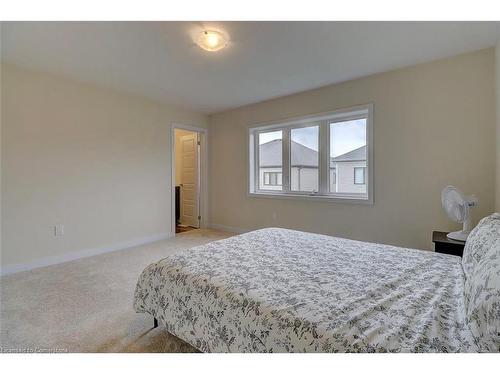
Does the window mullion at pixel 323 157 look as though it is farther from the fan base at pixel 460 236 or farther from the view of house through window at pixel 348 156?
the fan base at pixel 460 236

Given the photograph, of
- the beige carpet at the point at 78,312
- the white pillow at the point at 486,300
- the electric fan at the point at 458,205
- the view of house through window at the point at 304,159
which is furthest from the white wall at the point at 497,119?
the beige carpet at the point at 78,312

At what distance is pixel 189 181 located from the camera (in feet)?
18.2

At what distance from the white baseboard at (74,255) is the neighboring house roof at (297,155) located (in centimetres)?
224

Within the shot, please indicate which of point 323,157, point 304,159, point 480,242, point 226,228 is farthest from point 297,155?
point 480,242

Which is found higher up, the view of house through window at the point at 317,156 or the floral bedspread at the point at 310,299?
the view of house through window at the point at 317,156

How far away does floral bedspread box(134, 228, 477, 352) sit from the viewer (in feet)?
3.05

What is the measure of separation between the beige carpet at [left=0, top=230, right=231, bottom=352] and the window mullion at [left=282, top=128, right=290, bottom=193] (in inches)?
94.9

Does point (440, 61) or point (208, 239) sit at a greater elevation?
point (440, 61)

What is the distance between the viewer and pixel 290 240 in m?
2.15

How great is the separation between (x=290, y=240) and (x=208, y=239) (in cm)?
244

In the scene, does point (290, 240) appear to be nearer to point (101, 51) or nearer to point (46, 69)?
point (101, 51)

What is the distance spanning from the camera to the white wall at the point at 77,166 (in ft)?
9.53
